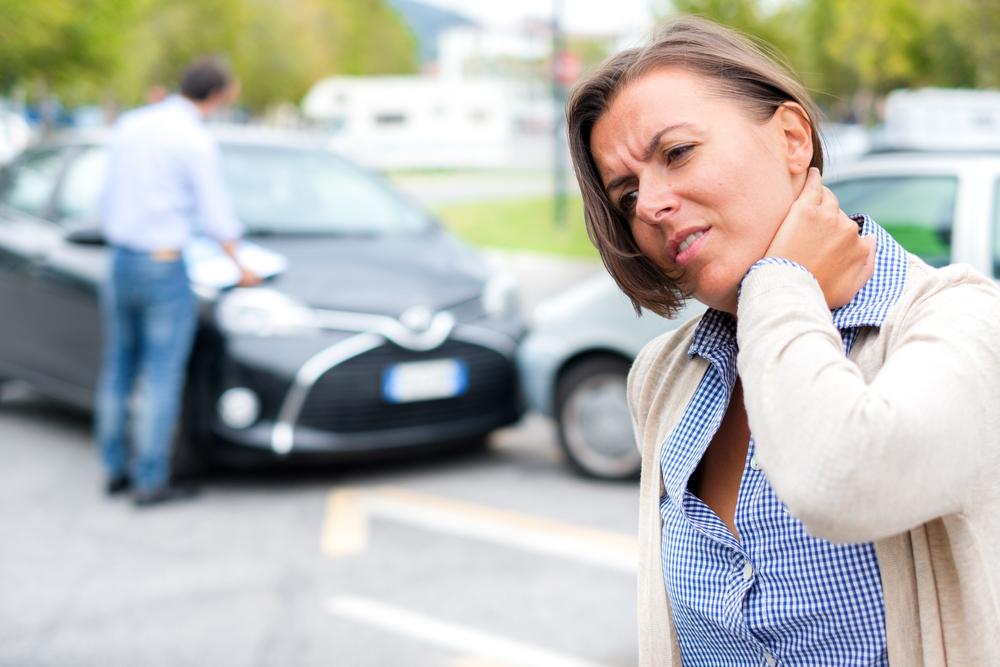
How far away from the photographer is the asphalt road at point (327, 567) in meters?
3.86

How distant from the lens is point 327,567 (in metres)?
4.60

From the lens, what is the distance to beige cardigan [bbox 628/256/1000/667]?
1.05 m

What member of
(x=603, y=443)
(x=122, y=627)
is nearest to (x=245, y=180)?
(x=603, y=443)

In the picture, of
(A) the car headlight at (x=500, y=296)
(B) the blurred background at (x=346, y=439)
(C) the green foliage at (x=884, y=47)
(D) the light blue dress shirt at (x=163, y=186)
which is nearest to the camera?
(B) the blurred background at (x=346, y=439)

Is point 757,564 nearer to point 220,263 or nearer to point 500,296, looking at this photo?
point 220,263

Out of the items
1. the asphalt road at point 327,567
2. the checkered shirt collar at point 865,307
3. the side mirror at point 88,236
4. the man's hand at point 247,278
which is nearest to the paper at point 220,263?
the man's hand at point 247,278

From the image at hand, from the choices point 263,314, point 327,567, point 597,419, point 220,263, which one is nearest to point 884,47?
point 597,419

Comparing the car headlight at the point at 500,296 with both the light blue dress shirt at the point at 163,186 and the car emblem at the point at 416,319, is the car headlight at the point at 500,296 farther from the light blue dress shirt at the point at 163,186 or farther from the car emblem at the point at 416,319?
the light blue dress shirt at the point at 163,186

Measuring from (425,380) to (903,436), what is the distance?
4610 millimetres

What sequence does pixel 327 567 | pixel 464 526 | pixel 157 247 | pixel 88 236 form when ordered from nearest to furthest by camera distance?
1. pixel 327 567
2. pixel 464 526
3. pixel 157 247
4. pixel 88 236

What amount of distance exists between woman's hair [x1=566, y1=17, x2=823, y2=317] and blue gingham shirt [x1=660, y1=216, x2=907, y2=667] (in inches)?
4.8

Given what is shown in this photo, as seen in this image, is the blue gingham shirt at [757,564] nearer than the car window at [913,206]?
Yes

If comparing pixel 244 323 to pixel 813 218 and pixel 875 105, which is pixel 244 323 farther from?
pixel 875 105

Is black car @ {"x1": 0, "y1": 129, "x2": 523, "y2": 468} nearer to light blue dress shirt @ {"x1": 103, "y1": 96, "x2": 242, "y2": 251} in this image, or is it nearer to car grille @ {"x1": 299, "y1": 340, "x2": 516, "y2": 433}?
car grille @ {"x1": 299, "y1": 340, "x2": 516, "y2": 433}
